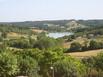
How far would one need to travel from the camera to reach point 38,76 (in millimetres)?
29578

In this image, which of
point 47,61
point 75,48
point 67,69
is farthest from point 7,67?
point 75,48

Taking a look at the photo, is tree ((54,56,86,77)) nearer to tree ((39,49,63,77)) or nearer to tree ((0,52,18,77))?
tree ((39,49,63,77))

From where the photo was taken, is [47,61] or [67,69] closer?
[67,69]

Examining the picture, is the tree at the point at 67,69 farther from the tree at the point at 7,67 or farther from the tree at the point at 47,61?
the tree at the point at 7,67

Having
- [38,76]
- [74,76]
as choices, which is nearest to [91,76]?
[74,76]

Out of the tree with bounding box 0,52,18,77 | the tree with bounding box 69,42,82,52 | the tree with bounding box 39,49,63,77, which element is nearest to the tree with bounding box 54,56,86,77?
the tree with bounding box 39,49,63,77

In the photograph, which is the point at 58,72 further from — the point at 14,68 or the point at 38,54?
the point at 38,54

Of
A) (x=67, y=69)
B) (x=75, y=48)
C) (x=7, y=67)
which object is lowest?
(x=75, y=48)

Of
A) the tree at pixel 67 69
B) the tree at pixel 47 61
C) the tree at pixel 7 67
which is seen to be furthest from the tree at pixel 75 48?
the tree at pixel 7 67

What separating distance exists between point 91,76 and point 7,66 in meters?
8.05

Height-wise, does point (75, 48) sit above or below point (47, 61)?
below

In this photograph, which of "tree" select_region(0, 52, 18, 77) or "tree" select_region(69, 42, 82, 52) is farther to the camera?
"tree" select_region(69, 42, 82, 52)

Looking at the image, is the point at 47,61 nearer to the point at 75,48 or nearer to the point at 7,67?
the point at 7,67

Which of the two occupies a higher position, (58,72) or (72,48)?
(58,72)
